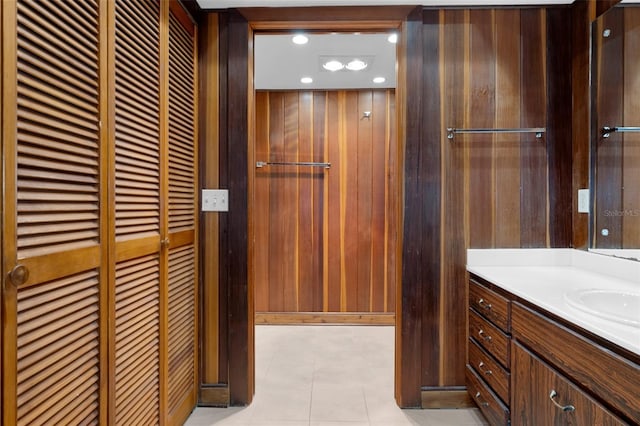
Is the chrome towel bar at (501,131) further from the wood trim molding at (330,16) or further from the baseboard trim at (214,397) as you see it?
the baseboard trim at (214,397)

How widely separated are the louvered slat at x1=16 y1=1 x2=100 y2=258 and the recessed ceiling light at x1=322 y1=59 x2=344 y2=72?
6.02 feet

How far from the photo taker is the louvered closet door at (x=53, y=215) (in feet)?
2.60

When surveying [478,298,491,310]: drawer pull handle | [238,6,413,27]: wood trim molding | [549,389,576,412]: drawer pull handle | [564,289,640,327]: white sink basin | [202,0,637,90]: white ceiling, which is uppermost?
[202,0,637,90]: white ceiling

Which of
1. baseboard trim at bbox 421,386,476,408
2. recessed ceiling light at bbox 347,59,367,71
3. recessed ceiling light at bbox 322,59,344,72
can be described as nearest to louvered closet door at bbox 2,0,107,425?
baseboard trim at bbox 421,386,476,408

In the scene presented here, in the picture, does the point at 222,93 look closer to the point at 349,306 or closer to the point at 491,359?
the point at 491,359

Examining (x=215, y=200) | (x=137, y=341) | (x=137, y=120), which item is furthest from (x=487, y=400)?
(x=137, y=120)

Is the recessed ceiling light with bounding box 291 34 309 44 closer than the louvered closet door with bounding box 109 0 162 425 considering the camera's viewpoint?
No

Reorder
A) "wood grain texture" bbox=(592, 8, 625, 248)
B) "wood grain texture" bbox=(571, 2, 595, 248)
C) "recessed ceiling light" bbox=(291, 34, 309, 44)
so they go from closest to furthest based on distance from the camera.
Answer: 1. "wood grain texture" bbox=(592, 8, 625, 248)
2. "wood grain texture" bbox=(571, 2, 595, 248)
3. "recessed ceiling light" bbox=(291, 34, 309, 44)

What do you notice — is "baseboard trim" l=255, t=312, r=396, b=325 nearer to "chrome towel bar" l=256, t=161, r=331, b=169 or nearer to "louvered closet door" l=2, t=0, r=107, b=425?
"chrome towel bar" l=256, t=161, r=331, b=169

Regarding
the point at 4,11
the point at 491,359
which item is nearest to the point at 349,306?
the point at 491,359

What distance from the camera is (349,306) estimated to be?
337 cm

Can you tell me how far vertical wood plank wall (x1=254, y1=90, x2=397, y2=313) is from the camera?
3.36 metres

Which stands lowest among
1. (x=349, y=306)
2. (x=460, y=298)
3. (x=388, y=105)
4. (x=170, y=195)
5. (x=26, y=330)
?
(x=349, y=306)

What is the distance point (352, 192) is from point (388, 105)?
0.89 metres
